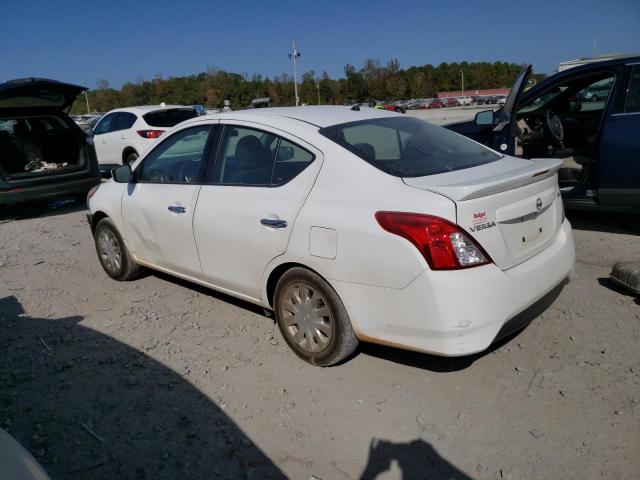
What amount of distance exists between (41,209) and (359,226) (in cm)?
868

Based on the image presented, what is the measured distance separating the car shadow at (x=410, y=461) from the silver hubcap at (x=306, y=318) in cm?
79

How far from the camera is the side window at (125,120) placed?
39.4 ft

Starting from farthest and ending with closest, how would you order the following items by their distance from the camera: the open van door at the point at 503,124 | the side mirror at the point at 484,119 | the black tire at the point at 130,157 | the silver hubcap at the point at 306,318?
1. the black tire at the point at 130,157
2. the side mirror at the point at 484,119
3. the open van door at the point at 503,124
4. the silver hubcap at the point at 306,318

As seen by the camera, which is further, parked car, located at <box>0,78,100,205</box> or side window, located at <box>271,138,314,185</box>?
parked car, located at <box>0,78,100,205</box>

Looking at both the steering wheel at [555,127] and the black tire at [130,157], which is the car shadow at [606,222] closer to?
the steering wheel at [555,127]

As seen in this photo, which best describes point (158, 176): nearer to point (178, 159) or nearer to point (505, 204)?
point (178, 159)

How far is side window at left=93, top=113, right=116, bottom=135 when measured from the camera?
12.6 metres

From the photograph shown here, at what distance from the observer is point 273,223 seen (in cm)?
338

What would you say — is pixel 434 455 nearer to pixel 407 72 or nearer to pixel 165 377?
pixel 165 377

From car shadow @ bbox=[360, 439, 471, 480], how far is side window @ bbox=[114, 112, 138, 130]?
35.8 feet

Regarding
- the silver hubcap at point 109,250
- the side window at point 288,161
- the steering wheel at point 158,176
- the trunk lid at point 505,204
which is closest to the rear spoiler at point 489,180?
the trunk lid at point 505,204

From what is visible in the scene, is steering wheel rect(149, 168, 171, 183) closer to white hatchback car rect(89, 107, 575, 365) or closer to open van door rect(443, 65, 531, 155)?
white hatchback car rect(89, 107, 575, 365)

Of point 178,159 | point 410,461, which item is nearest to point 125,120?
point 178,159

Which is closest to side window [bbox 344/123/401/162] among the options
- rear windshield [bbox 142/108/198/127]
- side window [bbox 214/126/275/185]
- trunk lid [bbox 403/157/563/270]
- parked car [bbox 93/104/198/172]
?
trunk lid [bbox 403/157/563/270]
